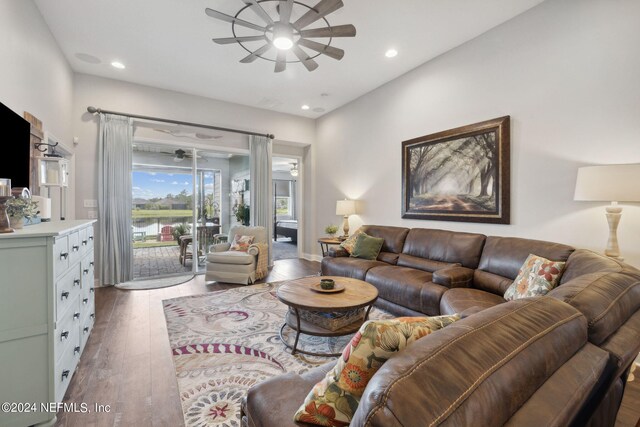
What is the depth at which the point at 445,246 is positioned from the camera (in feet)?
11.5

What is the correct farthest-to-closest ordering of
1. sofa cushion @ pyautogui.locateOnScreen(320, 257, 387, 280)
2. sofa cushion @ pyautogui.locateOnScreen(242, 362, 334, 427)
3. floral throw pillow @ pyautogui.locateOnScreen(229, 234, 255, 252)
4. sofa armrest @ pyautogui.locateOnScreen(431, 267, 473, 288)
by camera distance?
1. floral throw pillow @ pyautogui.locateOnScreen(229, 234, 255, 252)
2. sofa cushion @ pyautogui.locateOnScreen(320, 257, 387, 280)
3. sofa armrest @ pyautogui.locateOnScreen(431, 267, 473, 288)
4. sofa cushion @ pyautogui.locateOnScreen(242, 362, 334, 427)

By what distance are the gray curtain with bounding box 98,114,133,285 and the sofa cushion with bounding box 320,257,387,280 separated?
3.26 m

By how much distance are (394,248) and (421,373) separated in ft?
12.0

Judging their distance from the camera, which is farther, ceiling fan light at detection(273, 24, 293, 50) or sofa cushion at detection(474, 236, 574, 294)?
ceiling fan light at detection(273, 24, 293, 50)

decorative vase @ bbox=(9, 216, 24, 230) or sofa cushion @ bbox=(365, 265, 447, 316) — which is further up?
decorative vase @ bbox=(9, 216, 24, 230)

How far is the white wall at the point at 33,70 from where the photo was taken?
226cm

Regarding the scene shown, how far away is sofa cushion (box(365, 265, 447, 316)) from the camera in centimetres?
276

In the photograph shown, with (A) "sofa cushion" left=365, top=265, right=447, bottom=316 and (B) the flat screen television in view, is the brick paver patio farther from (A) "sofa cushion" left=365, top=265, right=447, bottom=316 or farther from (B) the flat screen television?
(A) "sofa cushion" left=365, top=265, right=447, bottom=316

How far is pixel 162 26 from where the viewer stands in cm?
324

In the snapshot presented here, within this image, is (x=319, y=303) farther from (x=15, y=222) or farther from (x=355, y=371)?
(x=15, y=222)

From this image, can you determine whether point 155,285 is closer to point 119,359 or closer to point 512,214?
point 119,359

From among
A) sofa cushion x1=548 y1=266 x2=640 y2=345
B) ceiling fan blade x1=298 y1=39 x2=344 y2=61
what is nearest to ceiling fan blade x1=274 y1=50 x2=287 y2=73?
ceiling fan blade x1=298 y1=39 x2=344 y2=61

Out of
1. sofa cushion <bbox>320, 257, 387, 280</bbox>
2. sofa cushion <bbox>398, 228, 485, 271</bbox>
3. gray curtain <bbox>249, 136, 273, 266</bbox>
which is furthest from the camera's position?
gray curtain <bbox>249, 136, 273, 266</bbox>

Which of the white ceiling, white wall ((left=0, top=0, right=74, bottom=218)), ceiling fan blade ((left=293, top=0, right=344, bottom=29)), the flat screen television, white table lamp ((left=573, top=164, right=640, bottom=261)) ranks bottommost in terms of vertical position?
white table lamp ((left=573, top=164, right=640, bottom=261))
